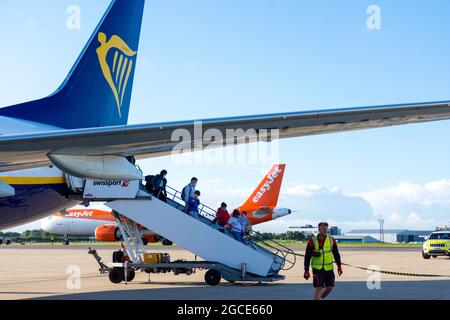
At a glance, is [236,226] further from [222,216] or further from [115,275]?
[115,275]

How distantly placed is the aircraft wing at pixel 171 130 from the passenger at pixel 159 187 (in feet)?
21.8

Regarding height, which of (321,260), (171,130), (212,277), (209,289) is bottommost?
(209,289)

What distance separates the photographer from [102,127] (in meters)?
11.5

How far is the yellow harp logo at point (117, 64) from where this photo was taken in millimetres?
17531

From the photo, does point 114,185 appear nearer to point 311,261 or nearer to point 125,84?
point 125,84

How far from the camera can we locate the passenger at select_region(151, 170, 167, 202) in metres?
19.2

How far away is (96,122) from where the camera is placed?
Answer: 1739 cm

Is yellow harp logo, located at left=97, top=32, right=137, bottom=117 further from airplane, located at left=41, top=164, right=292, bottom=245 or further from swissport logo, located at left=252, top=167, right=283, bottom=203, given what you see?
swissport logo, located at left=252, top=167, right=283, bottom=203

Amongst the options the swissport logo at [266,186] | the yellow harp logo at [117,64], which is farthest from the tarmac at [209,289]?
the swissport logo at [266,186]

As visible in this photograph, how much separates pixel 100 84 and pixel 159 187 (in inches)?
141

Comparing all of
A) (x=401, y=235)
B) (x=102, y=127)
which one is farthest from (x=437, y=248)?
(x=401, y=235)

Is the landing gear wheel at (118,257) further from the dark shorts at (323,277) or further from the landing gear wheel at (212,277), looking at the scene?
the dark shorts at (323,277)

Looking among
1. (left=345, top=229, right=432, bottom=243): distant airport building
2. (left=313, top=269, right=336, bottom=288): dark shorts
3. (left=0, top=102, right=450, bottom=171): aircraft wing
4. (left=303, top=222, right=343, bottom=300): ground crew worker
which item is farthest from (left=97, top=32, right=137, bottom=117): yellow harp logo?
(left=345, top=229, right=432, bottom=243): distant airport building
